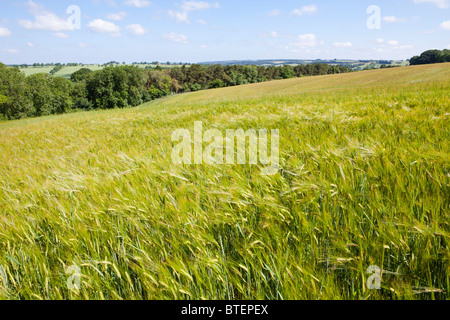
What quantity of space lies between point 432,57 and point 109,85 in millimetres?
107901

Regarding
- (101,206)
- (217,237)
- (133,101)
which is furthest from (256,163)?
(133,101)

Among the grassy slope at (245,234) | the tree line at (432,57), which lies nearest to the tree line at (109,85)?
the tree line at (432,57)

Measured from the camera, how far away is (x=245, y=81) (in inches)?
4304

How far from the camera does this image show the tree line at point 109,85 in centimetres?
6788

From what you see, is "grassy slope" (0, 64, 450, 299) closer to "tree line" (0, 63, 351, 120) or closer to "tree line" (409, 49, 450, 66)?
"tree line" (0, 63, 351, 120)

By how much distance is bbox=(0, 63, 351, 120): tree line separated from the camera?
67.9m

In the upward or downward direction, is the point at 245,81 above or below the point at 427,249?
above

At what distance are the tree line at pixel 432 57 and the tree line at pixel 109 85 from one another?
37.4 metres

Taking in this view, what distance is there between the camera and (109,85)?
82312 millimetres

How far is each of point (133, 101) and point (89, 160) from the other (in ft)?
298

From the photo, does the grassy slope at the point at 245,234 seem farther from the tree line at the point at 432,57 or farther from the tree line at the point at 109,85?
the tree line at the point at 432,57

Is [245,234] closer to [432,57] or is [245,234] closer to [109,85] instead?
[109,85]

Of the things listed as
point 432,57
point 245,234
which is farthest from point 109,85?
point 432,57
